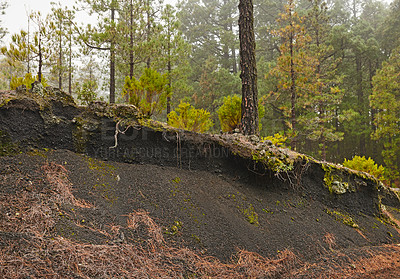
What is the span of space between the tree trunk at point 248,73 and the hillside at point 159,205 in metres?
0.73

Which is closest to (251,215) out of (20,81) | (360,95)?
(20,81)

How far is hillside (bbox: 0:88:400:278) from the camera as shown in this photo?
192 centimetres

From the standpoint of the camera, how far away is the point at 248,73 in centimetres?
509

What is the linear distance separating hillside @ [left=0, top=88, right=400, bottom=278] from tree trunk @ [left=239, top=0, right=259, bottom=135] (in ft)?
2.38

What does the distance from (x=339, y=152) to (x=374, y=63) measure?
6975 mm

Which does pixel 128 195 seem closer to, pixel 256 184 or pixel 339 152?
pixel 256 184

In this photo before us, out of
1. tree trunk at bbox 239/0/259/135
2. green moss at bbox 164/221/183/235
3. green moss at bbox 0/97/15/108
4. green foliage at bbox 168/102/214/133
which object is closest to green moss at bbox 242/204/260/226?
green moss at bbox 164/221/183/235

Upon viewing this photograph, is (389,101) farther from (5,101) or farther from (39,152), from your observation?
(5,101)

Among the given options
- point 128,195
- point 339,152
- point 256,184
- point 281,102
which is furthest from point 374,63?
point 128,195

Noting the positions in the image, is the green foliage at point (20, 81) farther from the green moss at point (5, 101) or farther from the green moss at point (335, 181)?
the green moss at point (335, 181)

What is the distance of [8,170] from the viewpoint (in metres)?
2.29

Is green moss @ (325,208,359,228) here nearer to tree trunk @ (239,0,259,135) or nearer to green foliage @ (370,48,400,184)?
tree trunk @ (239,0,259,135)

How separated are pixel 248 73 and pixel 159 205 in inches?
141

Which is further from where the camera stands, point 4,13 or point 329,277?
point 4,13
